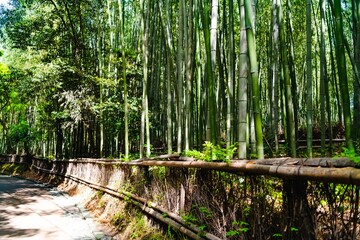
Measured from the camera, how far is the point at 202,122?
640 centimetres

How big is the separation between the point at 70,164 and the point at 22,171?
6.44 metres

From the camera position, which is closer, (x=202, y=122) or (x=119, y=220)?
(x=119, y=220)

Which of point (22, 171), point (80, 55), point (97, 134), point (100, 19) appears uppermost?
point (100, 19)

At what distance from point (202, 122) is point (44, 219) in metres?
3.10

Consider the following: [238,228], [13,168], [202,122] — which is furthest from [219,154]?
[13,168]

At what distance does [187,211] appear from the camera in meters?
2.90

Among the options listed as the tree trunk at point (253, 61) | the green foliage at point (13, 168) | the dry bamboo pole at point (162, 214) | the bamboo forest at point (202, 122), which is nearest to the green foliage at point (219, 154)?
the bamboo forest at point (202, 122)

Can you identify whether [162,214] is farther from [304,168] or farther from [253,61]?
[304,168]

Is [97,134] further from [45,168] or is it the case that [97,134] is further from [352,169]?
[352,169]

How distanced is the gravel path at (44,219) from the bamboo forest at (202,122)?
342 millimetres

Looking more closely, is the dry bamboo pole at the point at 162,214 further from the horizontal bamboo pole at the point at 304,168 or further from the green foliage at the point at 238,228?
the horizontal bamboo pole at the point at 304,168

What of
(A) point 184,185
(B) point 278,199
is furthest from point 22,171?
(B) point 278,199

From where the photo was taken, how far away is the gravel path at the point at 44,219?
13.8 feet

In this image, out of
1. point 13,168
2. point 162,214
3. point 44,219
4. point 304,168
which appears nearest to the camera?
point 304,168
